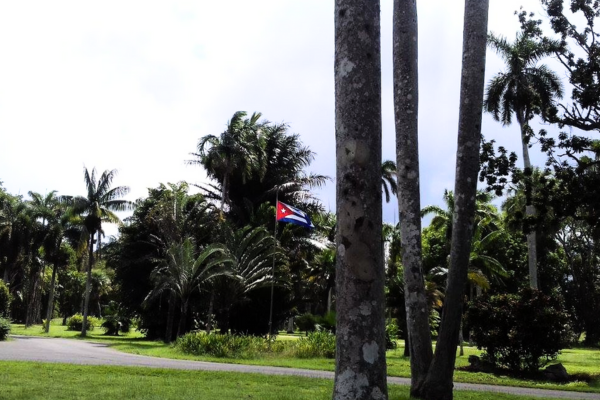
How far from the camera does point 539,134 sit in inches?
647

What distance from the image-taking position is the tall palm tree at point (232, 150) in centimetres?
3672

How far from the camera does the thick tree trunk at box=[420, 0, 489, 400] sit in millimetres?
9609

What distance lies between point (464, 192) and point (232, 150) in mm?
27871

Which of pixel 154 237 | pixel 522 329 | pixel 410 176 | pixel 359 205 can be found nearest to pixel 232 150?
pixel 154 237

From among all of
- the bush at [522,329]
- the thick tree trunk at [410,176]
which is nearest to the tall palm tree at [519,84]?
the bush at [522,329]

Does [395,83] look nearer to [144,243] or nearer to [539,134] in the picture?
[539,134]

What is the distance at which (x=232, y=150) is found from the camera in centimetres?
3662

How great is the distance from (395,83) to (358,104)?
6142 millimetres

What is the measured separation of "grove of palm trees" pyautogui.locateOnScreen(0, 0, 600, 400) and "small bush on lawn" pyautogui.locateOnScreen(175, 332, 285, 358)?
6 centimetres

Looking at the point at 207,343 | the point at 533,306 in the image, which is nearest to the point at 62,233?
the point at 207,343

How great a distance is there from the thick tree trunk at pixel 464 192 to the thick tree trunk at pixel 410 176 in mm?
486

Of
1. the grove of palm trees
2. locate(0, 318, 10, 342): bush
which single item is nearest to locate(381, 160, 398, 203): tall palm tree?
the grove of palm trees

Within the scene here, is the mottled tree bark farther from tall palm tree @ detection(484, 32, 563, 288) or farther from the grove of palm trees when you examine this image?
tall palm tree @ detection(484, 32, 563, 288)

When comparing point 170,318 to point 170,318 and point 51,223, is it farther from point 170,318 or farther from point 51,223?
point 51,223
